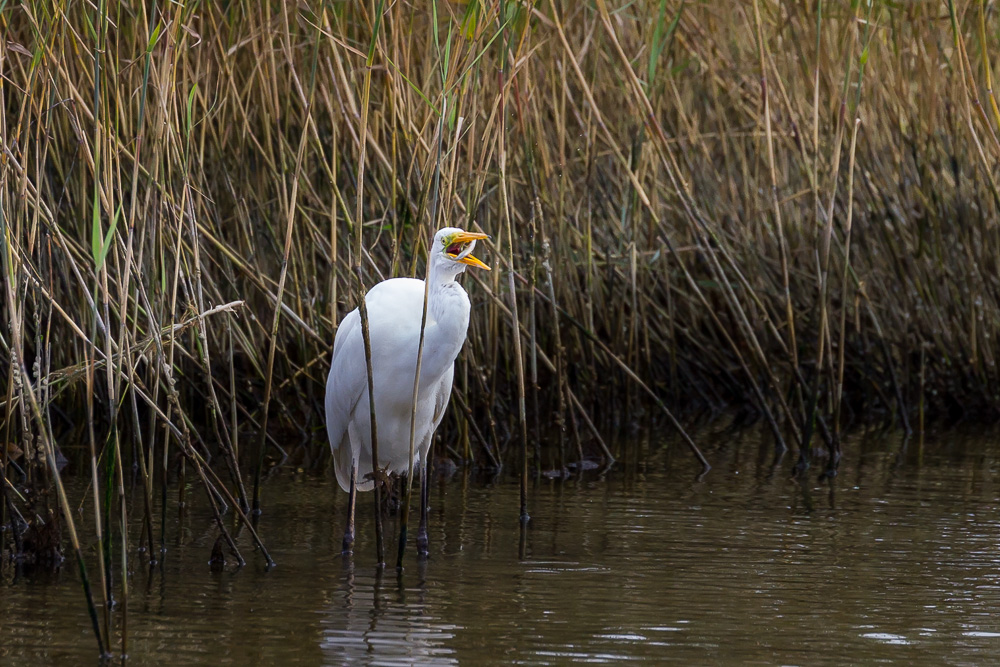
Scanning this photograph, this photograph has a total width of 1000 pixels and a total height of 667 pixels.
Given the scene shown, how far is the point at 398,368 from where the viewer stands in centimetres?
497

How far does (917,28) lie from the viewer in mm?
6934

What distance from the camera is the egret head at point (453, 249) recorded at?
4312 mm

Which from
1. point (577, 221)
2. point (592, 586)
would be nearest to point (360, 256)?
point (592, 586)

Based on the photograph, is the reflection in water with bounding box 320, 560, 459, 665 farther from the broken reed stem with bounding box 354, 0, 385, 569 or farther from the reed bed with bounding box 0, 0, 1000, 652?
the reed bed with bounding box 0, 0, 1000, 652

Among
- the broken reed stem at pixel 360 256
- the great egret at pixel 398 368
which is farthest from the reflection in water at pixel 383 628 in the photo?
the great egret at pixel 398 368

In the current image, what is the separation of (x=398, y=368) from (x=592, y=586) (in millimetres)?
1248

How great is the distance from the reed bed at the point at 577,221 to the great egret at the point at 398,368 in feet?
1.28

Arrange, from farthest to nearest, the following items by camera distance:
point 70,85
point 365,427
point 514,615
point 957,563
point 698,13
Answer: point 698,13 < point 365,427 < point 957,563 < point 70,85 < point 514,615

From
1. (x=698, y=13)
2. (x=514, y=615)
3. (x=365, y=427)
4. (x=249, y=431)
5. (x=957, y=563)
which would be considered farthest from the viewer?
(x=698, y=13)

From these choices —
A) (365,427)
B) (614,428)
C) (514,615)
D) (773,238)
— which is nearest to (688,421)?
(614,428)

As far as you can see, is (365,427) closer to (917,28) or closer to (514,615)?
(514,615)

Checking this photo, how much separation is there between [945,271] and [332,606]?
15.4ft

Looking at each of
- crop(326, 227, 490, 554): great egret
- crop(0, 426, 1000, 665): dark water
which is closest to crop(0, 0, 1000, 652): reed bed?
crop(326, 227, 490, 554): great egret

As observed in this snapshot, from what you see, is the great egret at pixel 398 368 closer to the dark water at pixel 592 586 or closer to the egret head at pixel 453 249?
the egret head at pixel 453 249
